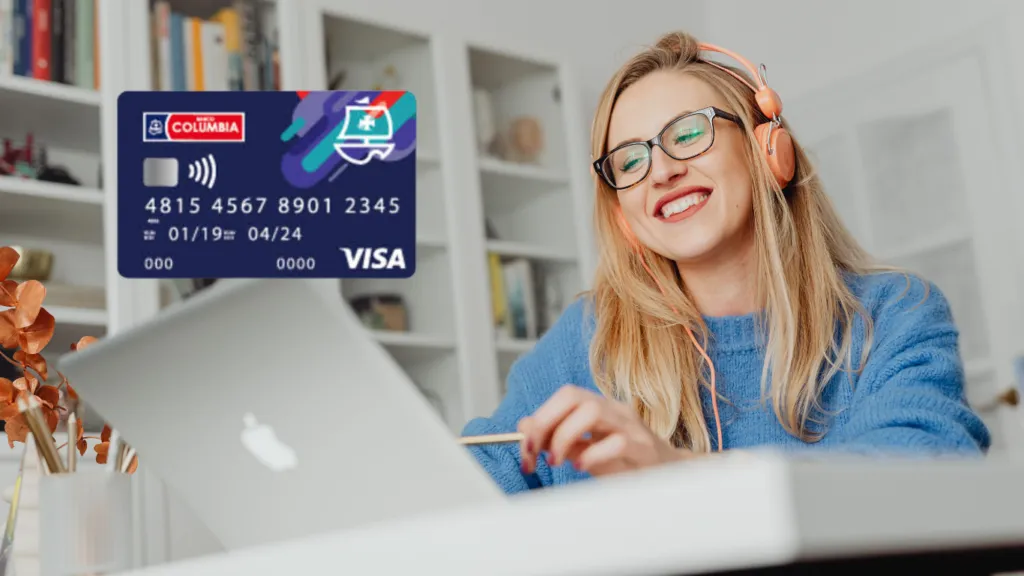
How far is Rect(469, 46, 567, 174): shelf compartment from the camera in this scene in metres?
3.16

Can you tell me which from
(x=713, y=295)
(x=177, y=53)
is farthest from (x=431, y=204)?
(x=713, y=295)

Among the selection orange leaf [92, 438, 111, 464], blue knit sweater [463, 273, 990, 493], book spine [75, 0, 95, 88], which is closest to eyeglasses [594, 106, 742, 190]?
blue knit sweater [463, 273, 990, 493]

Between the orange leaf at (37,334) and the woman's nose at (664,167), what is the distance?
0.81 meters

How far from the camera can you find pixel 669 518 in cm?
41

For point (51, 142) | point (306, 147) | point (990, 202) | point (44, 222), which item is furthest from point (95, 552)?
point (990, 202)

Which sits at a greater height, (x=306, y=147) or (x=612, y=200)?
(x=306, y=147)

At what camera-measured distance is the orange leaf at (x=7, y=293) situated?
1177mm

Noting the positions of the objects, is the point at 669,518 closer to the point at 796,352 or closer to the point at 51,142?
the point at 796,352

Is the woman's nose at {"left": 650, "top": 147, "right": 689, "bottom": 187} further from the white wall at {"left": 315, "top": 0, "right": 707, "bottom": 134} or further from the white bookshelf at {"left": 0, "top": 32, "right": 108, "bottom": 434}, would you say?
the white wall at {"left": 315, "top": 0, "right": 707, "bottom": 134}

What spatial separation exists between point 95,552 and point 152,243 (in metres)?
0.76

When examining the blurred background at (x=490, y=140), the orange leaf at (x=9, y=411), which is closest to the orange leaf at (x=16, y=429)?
the orange leaf at (x=9, y=411)

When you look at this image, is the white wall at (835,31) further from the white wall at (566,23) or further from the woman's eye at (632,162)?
the woman's eye at (632,162)

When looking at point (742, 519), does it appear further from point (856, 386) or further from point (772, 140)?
point (772, 140)

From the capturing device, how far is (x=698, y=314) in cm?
154
